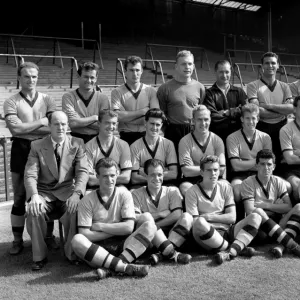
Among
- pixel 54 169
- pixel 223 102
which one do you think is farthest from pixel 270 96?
pixel 54 169

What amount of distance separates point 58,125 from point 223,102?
6.49 feet

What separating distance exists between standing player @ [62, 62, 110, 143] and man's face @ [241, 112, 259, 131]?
1515 millimetres

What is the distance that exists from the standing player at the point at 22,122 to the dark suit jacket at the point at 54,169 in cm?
24

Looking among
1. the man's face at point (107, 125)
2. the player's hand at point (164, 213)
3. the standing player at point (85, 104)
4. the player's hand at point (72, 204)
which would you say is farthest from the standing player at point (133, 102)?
the player's hand at point (72, 204)

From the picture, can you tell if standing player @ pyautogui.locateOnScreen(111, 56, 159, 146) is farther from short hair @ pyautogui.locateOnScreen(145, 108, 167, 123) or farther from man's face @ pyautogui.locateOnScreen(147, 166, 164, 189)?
man's face @ pyautogui.locateOnScreen(147, 166, 164, 189)

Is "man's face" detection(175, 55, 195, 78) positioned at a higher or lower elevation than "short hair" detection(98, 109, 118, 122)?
higher

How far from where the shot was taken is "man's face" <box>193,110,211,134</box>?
4.48m

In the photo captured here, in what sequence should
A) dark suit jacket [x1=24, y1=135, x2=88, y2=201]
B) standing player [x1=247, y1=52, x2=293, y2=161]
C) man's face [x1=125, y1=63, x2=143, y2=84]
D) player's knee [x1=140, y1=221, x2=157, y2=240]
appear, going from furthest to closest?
1. standing player [x1=247, y1=52, x2=293, y2=161]
2. man's face [x1=125, y1=63, x2=143, y2=84]
3. dark suit jacket [x1=24, y1=135, x2=88, y2=201]
4. player's knee [x1=140, y1=221, x2=157, y2=240]

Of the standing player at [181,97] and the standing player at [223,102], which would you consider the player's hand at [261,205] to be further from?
the standing player at [181,97]

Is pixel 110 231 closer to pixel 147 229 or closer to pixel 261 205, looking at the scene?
pixel 147 229

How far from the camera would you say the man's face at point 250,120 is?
4.62 m

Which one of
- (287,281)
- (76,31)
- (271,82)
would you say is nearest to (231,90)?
(271,82)

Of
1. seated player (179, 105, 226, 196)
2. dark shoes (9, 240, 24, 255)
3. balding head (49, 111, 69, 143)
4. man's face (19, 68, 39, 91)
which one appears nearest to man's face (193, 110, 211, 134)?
seated player (179, 105, 226, 196)

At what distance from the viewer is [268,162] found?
4.25 m
